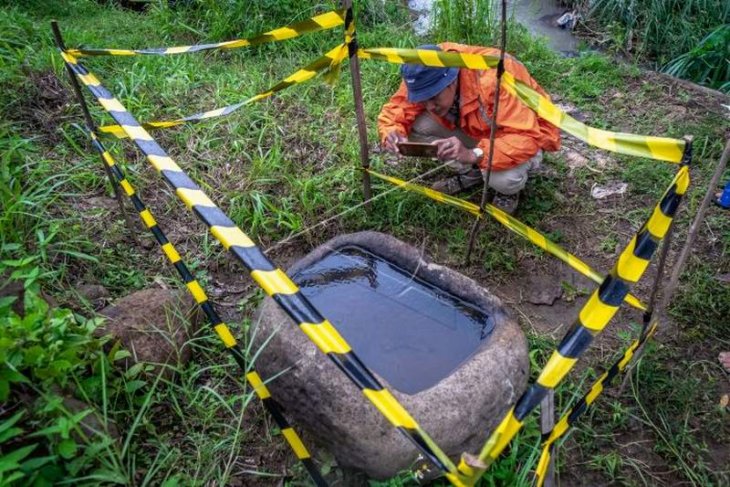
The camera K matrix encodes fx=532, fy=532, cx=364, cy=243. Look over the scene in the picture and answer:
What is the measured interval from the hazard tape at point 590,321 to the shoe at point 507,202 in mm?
1814

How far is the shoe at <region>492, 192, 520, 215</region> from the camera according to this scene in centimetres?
342

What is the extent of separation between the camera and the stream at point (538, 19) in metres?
5.72

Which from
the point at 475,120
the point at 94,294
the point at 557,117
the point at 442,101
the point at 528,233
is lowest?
the point at 94,294

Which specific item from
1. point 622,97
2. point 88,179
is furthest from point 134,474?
point 622,97

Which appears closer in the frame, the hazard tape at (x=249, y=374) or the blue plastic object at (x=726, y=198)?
the hazard tape at (x=249, y=374)

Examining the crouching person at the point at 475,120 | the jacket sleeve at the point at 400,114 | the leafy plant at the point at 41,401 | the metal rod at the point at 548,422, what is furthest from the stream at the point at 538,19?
the leafy plant at the point at 41,401

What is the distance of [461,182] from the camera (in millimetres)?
3566

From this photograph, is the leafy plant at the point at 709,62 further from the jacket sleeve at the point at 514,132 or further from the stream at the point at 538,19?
the jacket sleeve at the point at 514,132

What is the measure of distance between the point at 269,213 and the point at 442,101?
4.16 ft

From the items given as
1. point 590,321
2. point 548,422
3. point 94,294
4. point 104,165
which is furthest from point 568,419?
point 104,165

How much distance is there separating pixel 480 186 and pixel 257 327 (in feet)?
6.53

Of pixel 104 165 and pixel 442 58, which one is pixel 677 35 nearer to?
pixel 442 58

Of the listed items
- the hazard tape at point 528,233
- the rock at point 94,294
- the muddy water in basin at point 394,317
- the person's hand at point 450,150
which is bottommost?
the rock at point 94,294

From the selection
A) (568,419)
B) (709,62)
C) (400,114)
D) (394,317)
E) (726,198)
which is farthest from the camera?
(709,62)
